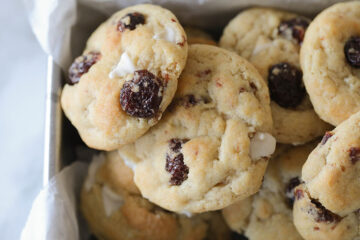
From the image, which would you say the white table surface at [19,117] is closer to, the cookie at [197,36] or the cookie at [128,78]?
the cookie at [128,78]

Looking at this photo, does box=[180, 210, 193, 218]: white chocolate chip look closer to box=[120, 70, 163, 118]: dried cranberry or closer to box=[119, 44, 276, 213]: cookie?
box=[119, 44, 276, 213]: cookie

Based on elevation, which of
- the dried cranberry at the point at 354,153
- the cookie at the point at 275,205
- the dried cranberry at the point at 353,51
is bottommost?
the cookie at the point at 275,205

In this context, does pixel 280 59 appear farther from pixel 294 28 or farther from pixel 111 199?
pixel 111 199

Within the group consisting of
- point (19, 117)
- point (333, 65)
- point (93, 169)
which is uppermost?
point (333, 65)

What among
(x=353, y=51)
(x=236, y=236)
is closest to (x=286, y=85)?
(x=353, y=51)

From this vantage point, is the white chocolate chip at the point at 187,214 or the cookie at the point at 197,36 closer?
the white chocolate chip at the point at 187,214

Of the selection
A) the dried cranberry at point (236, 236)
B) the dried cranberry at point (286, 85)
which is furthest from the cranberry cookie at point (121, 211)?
the dried cranberry at point (286, 85)

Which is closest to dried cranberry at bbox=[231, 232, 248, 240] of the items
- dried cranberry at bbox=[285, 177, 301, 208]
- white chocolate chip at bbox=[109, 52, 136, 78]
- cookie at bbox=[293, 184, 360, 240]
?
dried cranberry at bbox=[285, 177, 301, 208]
